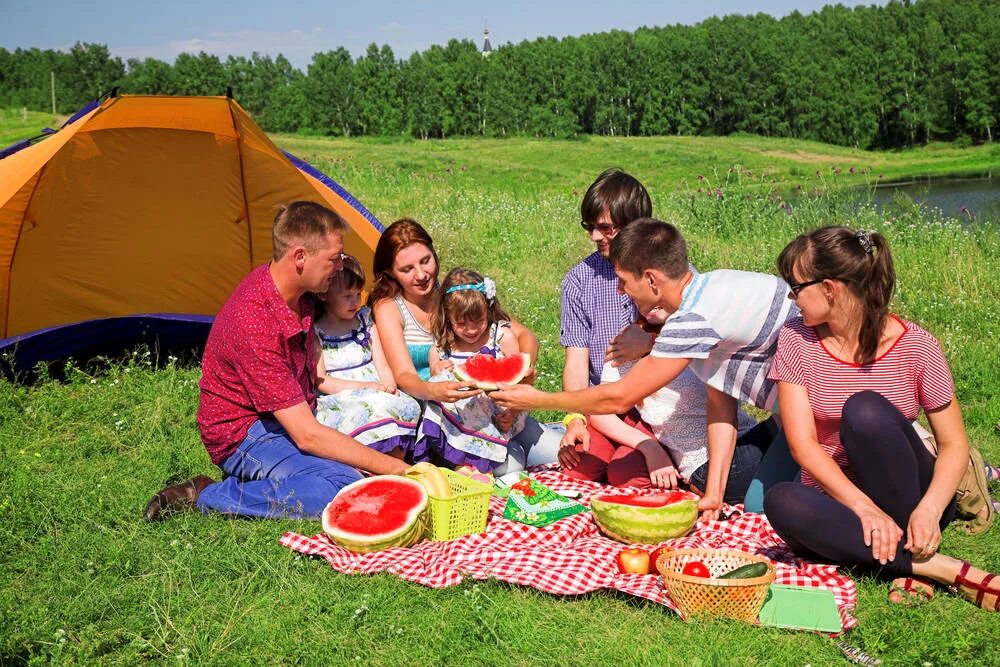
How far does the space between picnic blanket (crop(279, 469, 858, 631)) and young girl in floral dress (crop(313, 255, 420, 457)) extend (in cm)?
79

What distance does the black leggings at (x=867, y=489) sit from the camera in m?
3.39

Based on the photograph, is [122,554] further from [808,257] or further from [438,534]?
[808,257]

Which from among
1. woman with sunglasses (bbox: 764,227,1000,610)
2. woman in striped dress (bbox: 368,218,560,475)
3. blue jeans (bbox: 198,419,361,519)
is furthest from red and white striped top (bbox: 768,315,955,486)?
blue jeans (bbox: 198,419,361,519)

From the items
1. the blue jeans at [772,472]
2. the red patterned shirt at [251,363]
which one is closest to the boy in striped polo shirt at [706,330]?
the blue jeans at [772,472]

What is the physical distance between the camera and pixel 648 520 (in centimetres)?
390

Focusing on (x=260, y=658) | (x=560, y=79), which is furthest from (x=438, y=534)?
(x=560, y=79)

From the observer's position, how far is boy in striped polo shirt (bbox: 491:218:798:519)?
12.8ft

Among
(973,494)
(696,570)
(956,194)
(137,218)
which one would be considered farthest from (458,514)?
(956,194)

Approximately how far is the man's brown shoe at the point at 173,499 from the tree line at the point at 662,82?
173 ft

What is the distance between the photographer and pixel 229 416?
15.0 feet

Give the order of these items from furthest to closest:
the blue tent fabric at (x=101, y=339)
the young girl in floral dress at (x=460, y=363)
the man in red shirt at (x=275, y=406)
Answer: the blue tent fabric at (x=101, y=339) → the young girl in floral dress at (x=460, y=363) → the man in red shirt at (x=275, y=406)

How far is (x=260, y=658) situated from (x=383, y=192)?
12902mm

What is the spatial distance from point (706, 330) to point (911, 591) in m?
1.27

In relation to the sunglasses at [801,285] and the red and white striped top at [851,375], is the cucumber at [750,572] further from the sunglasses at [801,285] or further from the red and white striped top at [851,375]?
the sunglasses at [801,285]
